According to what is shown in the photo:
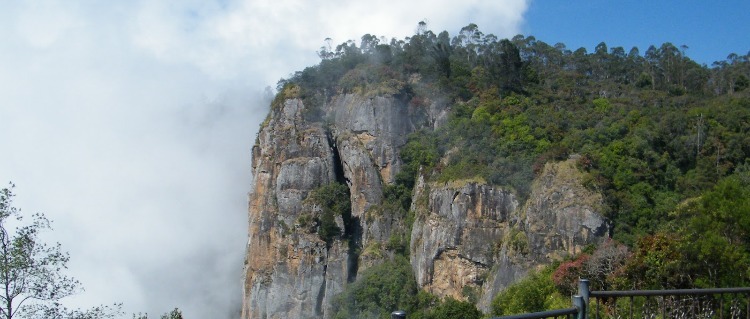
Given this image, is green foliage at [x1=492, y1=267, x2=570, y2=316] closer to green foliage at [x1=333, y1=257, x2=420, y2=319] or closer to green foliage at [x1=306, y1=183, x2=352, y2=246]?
green foliage at [x1=333, y1=257, x2=420, y2=319]

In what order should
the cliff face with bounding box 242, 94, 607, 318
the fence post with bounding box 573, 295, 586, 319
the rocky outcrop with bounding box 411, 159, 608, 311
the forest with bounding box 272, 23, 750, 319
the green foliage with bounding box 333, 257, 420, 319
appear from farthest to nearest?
the green foliage with bounding box 333, 257, 420, 319, the cliff face with bounding box 242, 94, 607, 318, the rocky outcrop with bounding box 411, 159, 608, 311, the forest with bounding box 272, 23, 750, 319, the fence post with bounding box 573, 295, 586, 319

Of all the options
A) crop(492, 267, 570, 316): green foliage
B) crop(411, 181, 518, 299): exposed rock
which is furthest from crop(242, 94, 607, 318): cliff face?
crop(492, 267, 570, 316): green foliage

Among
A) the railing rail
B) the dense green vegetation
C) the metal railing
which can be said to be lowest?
the railing rail

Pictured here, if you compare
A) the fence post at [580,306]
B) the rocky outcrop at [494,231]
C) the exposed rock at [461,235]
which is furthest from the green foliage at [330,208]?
the fence post at [580,306]

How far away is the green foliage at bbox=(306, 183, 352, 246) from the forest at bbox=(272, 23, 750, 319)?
3.77 m

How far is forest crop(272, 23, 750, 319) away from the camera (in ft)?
76.0

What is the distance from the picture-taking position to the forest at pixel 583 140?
23156mm

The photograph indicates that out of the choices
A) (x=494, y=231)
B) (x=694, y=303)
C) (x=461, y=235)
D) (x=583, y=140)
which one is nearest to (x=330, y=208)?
(x=461, y=235)

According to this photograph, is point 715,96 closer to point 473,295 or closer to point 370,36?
point 473,295

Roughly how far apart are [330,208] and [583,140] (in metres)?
22.4

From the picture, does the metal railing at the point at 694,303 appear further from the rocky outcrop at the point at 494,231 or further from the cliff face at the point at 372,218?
the cliff face at the point at 372,218

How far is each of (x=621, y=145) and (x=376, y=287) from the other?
19.9 meters

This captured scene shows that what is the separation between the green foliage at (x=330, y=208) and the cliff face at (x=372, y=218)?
0.46 m

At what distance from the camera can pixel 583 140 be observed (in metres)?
50.0
